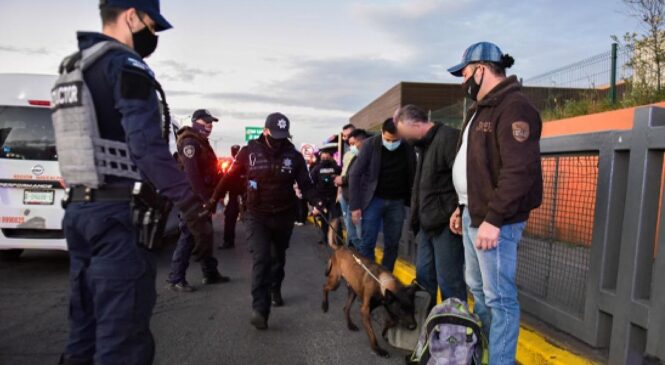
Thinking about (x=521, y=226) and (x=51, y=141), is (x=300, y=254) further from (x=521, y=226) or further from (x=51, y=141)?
(x=521, y=226)

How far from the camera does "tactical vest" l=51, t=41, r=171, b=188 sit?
221 cm

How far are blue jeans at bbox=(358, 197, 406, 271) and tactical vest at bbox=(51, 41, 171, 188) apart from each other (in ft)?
11.6

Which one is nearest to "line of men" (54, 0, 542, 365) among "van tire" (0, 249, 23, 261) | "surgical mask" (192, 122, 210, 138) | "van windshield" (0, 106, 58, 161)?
"surgical mask" (192, 122, 210, 138)

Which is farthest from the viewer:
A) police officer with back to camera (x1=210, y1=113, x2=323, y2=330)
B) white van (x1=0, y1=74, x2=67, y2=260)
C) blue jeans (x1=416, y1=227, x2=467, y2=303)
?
white van (x1=0, y1=74, x2=67, y2=260)

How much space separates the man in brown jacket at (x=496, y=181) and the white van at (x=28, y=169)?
5142 millimetres

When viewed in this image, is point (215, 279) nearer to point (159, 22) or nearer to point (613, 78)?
point (159, 22)

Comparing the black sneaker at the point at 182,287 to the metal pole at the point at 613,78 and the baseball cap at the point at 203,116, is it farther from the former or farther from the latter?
the metal pole at the point at 613,78

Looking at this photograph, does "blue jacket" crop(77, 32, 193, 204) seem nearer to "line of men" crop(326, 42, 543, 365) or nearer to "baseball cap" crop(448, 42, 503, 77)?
"line of men" crop(326, 42, 543, 365)

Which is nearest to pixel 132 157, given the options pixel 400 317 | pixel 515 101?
pixel 515 101

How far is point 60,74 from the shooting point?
2348 mm

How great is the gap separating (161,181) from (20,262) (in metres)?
6.36

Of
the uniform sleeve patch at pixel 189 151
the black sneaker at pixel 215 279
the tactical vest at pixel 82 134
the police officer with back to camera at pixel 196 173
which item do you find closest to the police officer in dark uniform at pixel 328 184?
the black sneaker at pixel 215 279

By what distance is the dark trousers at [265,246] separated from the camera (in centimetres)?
470

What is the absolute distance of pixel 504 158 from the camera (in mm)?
2861
